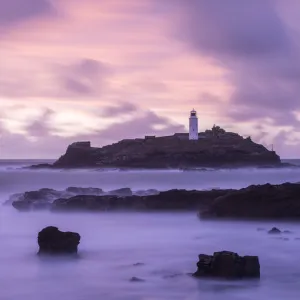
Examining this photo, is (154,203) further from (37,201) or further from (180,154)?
(180,154)

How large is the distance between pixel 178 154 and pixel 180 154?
53 centimetres

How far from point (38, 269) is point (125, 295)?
3015mm

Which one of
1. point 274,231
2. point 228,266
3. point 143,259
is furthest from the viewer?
point 274,231

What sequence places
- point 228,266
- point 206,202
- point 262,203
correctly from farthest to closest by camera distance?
1. point 206,202
2. point 262,203
3. point 228,266

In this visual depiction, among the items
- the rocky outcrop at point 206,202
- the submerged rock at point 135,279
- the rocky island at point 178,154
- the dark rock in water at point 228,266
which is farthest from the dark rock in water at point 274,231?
the rocky island at point 178,154

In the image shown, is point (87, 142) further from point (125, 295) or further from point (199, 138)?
point (125, 295)

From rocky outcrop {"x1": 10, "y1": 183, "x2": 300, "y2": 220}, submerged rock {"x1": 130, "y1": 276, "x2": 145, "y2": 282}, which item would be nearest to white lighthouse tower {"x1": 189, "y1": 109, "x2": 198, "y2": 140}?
rocky outcrop {"x1": 10, "y1": 183, "x2": 300, "y2": 220}

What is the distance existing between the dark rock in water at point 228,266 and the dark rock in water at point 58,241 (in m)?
3.58

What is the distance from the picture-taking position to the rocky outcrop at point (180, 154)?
344ft

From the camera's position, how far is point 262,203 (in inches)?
840

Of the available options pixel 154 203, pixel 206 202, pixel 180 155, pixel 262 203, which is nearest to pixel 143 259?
pixel 262 203

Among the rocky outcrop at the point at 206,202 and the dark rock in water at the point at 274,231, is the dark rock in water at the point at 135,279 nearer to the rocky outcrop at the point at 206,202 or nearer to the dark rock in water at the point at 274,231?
the dark rock in water at the point at 274,231

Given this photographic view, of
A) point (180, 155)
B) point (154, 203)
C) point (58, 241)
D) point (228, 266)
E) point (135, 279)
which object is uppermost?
point (180, 155)

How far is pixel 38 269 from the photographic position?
13594 millimetres
